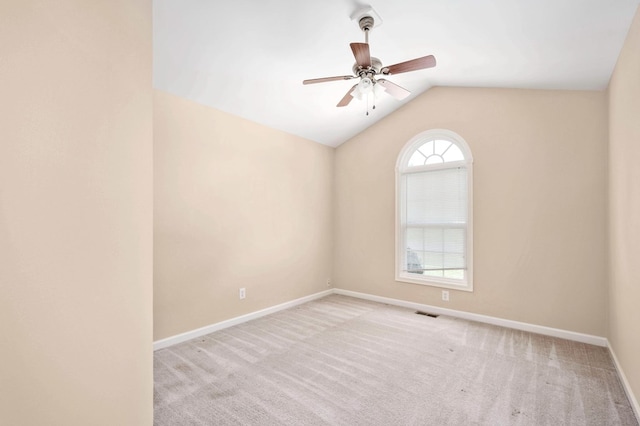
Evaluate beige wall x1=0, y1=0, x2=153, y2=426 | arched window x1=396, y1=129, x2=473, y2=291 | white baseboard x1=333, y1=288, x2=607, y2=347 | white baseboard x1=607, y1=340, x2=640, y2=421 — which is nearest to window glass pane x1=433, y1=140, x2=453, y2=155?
arched window x1=396, y1=129, x2=473, y2=291

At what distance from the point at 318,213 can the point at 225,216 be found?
1751 millimetres

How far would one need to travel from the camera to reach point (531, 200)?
3.44m

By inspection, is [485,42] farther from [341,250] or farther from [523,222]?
[341,250]

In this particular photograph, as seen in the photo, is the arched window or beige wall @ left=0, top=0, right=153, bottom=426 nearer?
beige wall @ left=0, top=0, right=153, bottom=426

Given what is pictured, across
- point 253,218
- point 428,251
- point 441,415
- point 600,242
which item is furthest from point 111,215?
point 600,242

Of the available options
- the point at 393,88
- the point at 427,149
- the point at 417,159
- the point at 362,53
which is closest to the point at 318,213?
the point at 417,159

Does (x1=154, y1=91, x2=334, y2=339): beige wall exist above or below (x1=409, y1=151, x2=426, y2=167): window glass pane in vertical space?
below

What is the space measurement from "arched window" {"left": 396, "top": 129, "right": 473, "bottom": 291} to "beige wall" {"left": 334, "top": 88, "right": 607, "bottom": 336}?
12 centimetres

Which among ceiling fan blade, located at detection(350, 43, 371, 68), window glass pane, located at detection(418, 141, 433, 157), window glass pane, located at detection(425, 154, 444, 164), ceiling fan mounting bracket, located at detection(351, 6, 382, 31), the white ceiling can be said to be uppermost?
ceiling fan mounting bracket, located at detection(351, 6, 382, 31)

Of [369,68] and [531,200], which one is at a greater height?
[369,68]

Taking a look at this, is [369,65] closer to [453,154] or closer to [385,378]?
[453,154]

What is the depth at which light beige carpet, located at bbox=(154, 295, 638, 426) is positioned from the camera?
6.51 ft

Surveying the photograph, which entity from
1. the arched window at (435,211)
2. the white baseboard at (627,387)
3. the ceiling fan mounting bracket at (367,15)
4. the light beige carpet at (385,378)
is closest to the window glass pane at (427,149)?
the arched window at (435,211)

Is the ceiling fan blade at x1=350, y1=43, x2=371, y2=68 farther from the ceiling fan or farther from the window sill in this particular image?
the window sill
